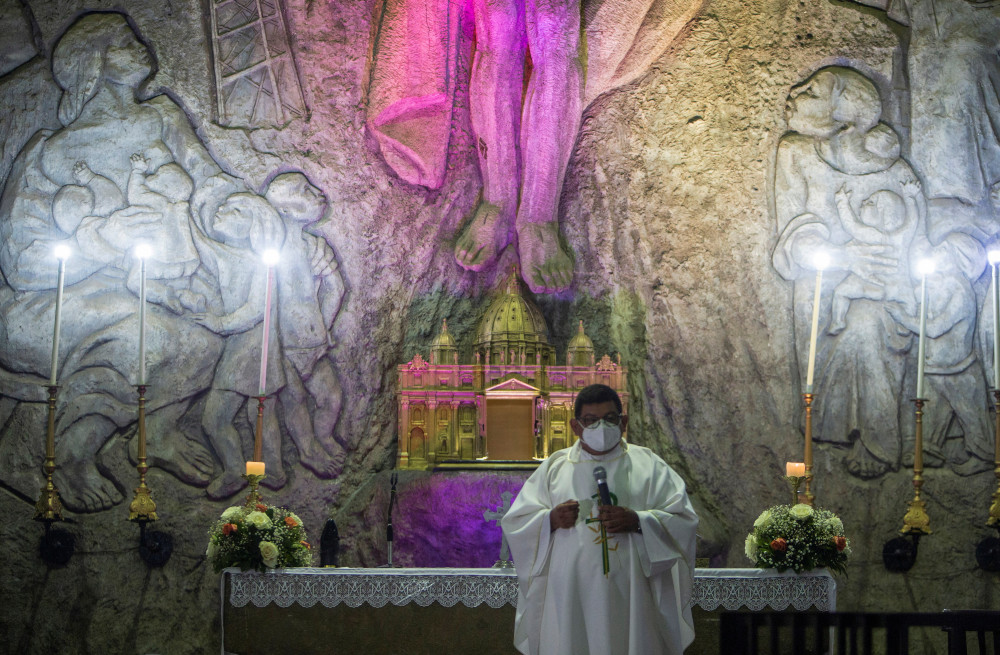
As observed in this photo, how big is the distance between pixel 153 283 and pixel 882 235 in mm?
5360

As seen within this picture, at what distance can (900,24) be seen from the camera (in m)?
7.54

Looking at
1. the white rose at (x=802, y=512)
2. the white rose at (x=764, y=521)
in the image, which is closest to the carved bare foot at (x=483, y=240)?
the white rose at (x=764, y=521)

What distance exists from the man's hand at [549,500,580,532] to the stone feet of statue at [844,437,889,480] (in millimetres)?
3617

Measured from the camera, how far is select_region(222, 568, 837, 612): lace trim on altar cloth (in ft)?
18.3

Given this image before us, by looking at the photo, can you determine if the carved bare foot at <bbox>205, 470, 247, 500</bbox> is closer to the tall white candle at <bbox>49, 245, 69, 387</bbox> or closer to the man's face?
the tall white candle at <bbox>49, 245, 69, 387</bbox>

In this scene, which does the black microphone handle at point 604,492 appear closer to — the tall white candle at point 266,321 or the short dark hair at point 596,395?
the short dark hair at point 596,395

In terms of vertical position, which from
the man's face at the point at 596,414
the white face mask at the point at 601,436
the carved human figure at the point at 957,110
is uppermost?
the carved human figure at the point at 957,110

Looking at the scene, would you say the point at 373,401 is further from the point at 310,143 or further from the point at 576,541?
the point at 576,541

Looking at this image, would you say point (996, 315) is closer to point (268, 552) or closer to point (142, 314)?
point (268, 552)

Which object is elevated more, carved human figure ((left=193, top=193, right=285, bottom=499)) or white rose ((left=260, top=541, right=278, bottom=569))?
carved human figure ((left=193, top=193, right=285, bottom=499))

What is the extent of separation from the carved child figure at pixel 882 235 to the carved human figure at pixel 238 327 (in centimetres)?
416

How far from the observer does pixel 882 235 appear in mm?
7414

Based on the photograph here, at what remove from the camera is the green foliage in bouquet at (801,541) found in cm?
566


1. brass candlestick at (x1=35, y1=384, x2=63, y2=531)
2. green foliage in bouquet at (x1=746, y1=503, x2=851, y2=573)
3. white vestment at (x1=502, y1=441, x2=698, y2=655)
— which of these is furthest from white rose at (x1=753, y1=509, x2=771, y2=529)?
brass candlestick at (x1=35, y1=384, x2=63, y2=531)
